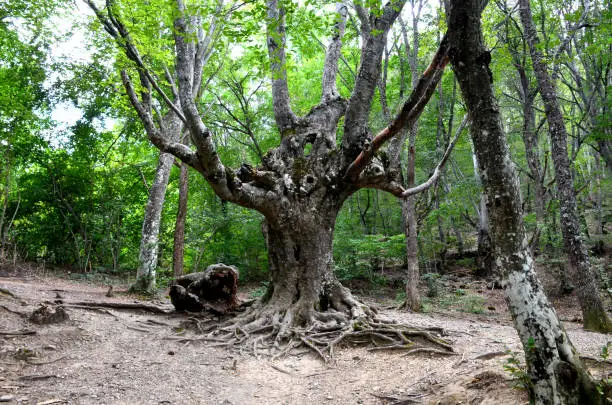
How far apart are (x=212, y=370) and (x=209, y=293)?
10.2 feet

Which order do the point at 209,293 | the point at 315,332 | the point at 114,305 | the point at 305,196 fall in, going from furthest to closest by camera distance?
the point at 209,293
the point at 114,305
the point at 305,196
the point at 315,332

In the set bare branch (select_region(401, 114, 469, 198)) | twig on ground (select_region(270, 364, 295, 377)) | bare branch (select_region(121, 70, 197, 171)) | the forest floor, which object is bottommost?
twig on ground (select_region(270, 364, 295, 377))

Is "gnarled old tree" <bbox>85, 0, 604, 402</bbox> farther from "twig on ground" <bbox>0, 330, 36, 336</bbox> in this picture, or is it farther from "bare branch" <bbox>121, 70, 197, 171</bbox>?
"twig on ground" <bbox>0, 330, 36, 336</bbox>

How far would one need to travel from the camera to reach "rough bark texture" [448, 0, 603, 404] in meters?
2.63

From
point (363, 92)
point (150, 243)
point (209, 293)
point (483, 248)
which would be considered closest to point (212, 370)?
point (209, 293)

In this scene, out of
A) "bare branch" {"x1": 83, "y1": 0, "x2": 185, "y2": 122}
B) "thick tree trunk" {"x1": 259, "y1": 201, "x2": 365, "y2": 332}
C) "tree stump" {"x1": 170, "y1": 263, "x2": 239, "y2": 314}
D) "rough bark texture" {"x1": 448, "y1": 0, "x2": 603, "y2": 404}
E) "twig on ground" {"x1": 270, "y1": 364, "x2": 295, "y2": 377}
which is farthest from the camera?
"tree stump" {"x1": 170, "y1": 263, "x2": 239, "y2": 314}

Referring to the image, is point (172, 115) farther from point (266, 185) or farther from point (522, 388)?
point (522, 388)

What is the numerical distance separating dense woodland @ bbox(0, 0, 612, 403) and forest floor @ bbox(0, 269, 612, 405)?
88.5 inches

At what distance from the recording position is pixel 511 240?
117 inches

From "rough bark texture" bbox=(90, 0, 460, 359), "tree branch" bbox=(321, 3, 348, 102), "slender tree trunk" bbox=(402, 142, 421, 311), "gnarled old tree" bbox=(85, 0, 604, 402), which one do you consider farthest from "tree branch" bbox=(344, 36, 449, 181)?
"slender tree trunk" bbox=(402, 142, 421, 311)

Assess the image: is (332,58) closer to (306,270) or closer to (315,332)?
(306,270)

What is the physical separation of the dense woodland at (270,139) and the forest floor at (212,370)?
2.25m

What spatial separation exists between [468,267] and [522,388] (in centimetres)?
1597

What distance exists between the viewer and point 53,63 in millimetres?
14602
